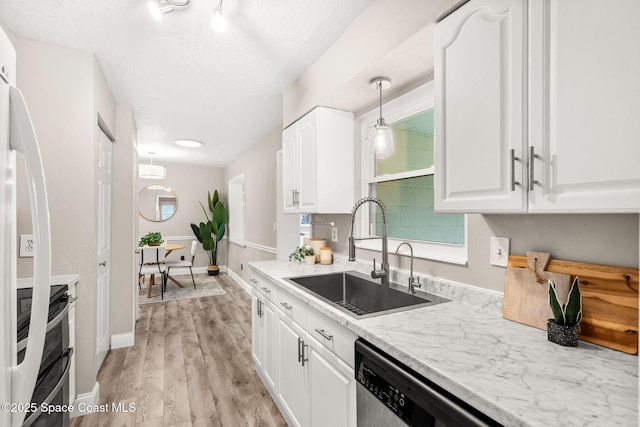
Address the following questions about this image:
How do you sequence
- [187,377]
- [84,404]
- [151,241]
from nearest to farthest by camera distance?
[84,404] < [187,377] < [151,241]

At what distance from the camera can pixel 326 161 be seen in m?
2.30

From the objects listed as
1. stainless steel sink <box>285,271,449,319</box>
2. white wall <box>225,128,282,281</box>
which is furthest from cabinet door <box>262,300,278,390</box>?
white wall <box>225,128,282,281</box>

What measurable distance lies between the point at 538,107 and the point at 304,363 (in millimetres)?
1506

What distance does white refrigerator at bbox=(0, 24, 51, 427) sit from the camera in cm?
65

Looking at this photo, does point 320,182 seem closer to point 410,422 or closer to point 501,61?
point 501,61

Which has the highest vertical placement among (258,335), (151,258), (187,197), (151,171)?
(151,171)

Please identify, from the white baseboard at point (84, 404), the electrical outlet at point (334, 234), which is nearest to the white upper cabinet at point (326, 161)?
the electrical outlet at point (334, 234)

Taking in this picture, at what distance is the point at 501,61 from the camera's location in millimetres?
1041

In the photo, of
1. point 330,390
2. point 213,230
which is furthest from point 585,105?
point 213,230

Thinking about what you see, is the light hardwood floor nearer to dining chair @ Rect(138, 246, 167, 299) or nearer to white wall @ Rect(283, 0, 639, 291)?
dining chair @ Rect(138, 246, 167, 299)

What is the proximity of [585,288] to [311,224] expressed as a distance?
2.14 metres

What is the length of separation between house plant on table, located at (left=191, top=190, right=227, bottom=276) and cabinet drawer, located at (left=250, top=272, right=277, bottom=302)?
423 cm

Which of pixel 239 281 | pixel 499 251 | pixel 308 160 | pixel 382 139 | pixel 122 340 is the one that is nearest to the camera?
pixel 499 251

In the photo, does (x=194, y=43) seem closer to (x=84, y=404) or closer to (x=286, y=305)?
(x=286, y=305)
